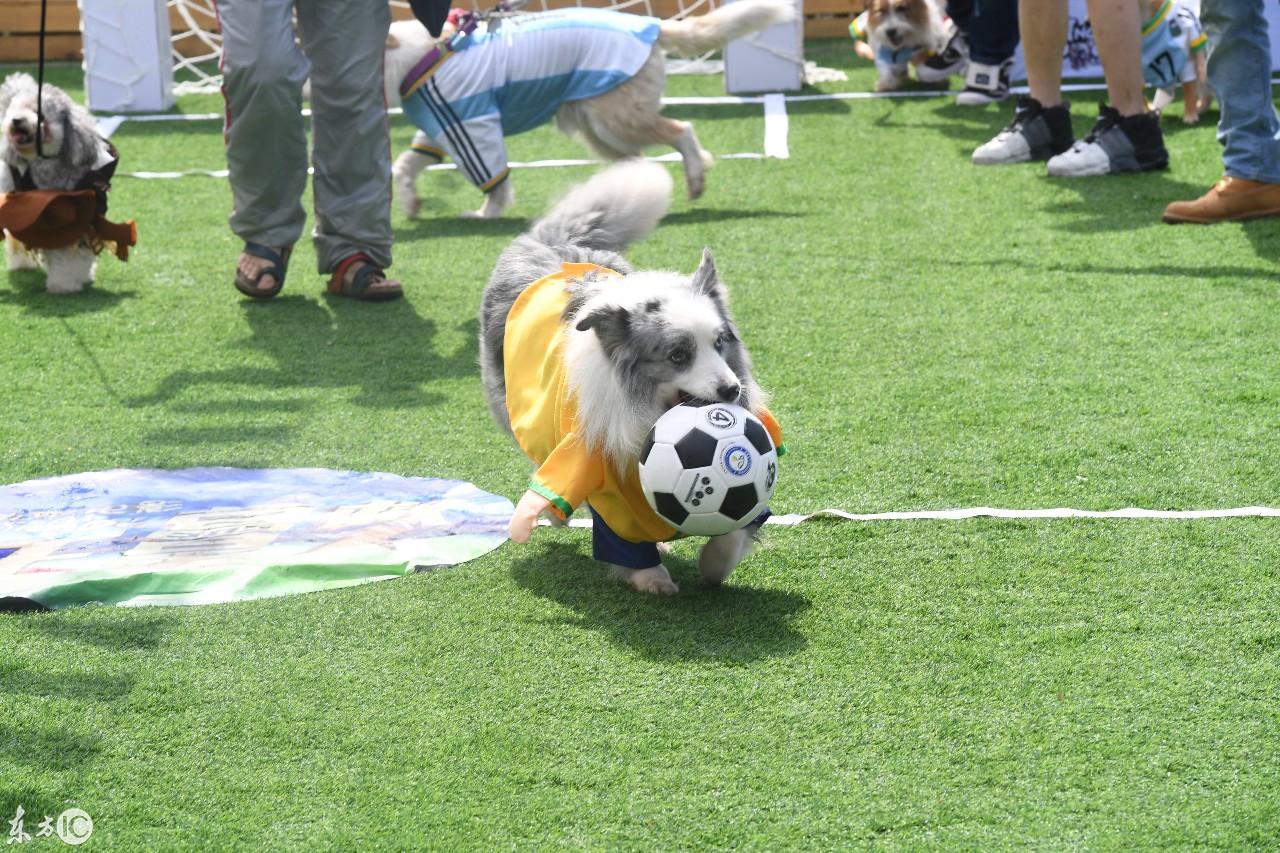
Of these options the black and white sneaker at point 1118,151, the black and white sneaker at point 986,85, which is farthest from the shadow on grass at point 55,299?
the black and white sneaker at point 986,85

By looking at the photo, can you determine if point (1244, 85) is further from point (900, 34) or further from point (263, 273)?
point (263, 273)

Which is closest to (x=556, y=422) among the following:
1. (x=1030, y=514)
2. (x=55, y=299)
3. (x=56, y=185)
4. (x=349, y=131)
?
(x=1030, y=514)

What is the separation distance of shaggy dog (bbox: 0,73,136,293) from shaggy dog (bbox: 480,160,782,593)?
264 centimetres

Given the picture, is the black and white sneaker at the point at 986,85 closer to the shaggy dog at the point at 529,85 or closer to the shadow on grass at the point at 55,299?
the shaggy dog at the point at 529,85

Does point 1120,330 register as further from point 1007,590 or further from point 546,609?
point 546,609

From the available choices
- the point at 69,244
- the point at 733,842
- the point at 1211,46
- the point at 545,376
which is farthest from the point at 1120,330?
the point at 69,244

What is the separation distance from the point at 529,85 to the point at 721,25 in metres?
1.02

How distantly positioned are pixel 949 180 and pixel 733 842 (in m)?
4.70

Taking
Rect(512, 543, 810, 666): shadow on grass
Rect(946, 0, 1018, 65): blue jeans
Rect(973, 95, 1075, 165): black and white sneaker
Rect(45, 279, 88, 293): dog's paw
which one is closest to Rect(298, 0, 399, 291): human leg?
Rect(45, 279, 88, 293): dog's paw

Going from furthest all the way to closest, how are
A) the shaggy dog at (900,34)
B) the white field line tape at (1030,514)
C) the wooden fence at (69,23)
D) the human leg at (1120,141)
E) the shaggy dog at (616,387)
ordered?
the wooden fence at (69,23), the shaggy dog at (900,34), the human leg at (1120,141), the white field line tape at (1030,514), the shaggy dog at (616,387)

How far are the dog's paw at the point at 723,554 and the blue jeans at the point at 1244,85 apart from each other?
321 cm

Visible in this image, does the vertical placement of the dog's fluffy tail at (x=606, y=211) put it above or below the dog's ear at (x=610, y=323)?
above

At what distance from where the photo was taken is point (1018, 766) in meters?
2.01

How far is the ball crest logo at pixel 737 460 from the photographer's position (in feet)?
8.25
